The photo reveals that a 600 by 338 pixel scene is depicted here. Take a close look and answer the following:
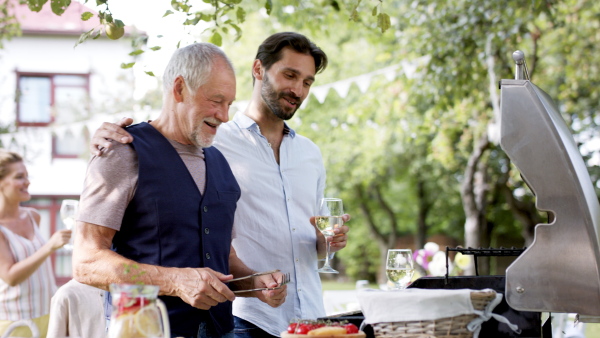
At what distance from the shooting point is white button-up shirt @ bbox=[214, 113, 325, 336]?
2.88 meters

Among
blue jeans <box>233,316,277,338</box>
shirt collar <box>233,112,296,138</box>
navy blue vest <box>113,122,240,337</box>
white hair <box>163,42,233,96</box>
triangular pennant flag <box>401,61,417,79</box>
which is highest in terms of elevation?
triangular pennant flag <box>401,61,417,79</box>

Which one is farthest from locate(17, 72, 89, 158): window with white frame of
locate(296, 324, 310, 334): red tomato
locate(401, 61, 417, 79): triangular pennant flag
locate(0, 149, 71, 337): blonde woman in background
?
locate(296, 324, 310, 334): red tomato

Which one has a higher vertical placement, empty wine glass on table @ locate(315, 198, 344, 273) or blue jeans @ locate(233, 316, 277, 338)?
empty wine glass on table @ locate(315, 198, 344, 273)

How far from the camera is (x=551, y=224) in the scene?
1815 millimetres

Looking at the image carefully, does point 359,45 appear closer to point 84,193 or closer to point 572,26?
point 572,26

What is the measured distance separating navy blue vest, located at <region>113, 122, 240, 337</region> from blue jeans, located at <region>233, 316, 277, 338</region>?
437 millimetres

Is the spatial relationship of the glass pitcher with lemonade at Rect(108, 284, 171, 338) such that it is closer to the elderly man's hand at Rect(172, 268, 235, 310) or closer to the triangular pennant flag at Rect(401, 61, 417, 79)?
the elderly man's hand at Rect(172, 268, 235, 310)

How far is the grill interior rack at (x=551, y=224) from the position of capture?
1793mm

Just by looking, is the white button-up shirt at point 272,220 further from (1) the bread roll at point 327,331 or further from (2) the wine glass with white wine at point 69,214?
(2) the wine glass with white wine at point 69,214

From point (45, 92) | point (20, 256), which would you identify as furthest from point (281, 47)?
point (45, 92)

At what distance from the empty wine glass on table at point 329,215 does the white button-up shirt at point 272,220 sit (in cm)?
24

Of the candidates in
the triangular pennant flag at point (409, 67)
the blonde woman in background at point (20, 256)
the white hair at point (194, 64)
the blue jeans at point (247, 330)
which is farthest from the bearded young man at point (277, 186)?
the triangular pennant flag at point (409, 67)

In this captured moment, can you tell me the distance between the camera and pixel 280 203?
9.81 feet

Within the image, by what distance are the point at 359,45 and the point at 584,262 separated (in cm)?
1898
